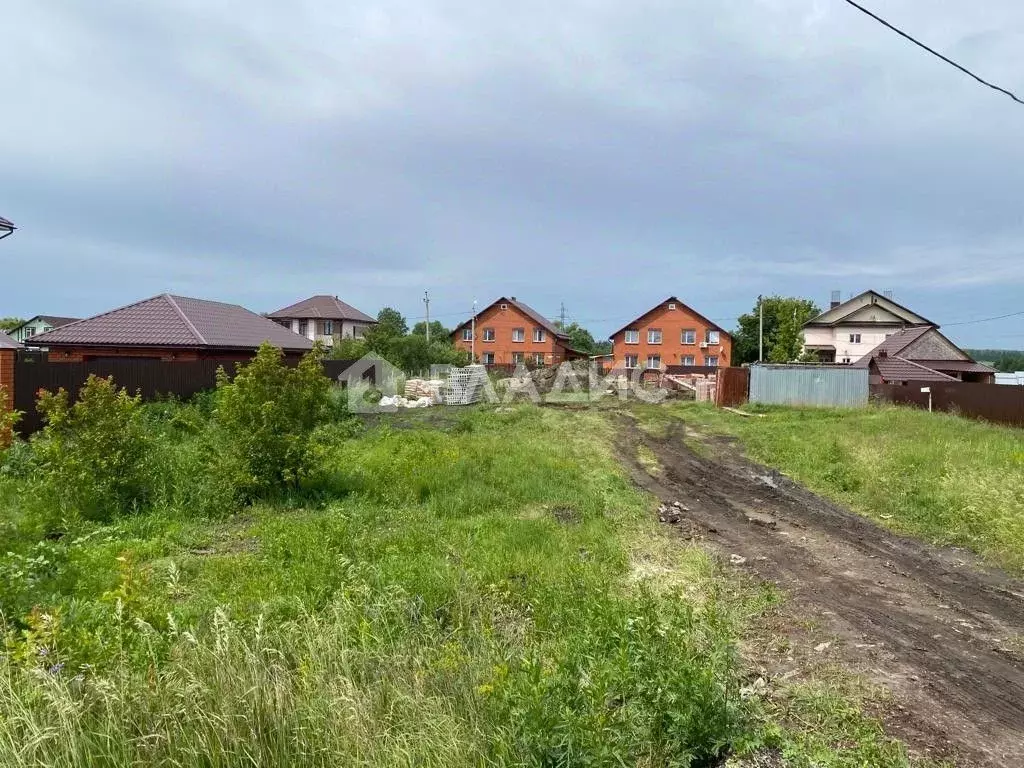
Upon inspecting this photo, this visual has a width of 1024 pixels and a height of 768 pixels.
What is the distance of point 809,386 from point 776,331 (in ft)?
124

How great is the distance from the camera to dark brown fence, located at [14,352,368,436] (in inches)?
478

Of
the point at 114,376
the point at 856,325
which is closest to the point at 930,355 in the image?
the point at 856,325

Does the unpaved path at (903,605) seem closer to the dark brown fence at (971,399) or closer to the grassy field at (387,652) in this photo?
the grassy field at (387,652)

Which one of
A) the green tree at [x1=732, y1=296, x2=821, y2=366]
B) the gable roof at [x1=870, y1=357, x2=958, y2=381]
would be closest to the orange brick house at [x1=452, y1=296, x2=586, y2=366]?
the green tree at [x1=732, y1=296, x2=821, y2=366]

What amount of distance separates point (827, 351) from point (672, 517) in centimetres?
4528

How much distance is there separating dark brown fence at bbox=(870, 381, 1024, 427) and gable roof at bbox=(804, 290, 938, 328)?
29421 mm

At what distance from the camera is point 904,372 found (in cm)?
2433

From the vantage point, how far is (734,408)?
21547 millimetres

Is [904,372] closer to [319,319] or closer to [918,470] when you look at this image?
[918,470]

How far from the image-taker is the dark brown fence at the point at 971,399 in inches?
657

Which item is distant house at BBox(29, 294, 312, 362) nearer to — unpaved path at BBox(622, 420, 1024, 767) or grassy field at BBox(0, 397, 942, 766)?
grassy field at BBox(0, 397, 942, 766)

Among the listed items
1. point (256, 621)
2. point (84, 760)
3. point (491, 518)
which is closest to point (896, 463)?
point (491, 518)

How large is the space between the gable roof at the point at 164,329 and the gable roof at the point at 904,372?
2287 cm

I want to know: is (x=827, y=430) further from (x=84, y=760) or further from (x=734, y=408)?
(x=84, y=760)
